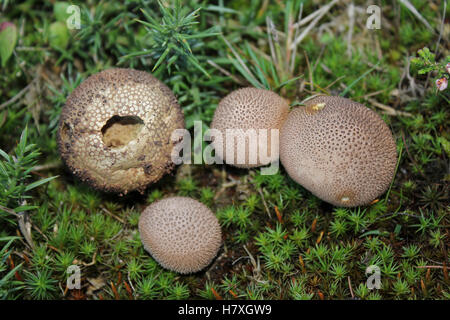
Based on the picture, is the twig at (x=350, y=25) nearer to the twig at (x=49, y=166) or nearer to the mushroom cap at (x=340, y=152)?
the mushroom cap at (x=340, y=152)

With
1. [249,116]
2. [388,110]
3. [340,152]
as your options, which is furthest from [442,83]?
[249,116]

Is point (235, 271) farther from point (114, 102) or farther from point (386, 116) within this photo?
point (386, 116)

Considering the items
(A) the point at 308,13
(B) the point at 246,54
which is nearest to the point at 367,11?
(A) the point at 308,13

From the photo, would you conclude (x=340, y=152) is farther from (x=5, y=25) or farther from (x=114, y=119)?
(x=5, y=25)

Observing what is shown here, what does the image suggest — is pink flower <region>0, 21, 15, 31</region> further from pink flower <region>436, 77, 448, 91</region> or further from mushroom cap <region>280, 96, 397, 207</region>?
pink flower <region>436, 77, 448, 91</region>

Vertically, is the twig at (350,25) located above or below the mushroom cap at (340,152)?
above

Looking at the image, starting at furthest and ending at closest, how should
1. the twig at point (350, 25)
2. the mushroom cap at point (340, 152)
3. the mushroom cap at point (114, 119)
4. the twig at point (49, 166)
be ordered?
the twig at point (350, 25) → the twig at point (49, 166) → the mushroom cap at point (114, 119) → the mushroom cap at point (340, 152)

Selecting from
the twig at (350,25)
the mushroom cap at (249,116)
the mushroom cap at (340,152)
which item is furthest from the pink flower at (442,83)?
the mushroom cap at (249,116)

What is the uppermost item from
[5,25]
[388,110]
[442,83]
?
[5,25]
